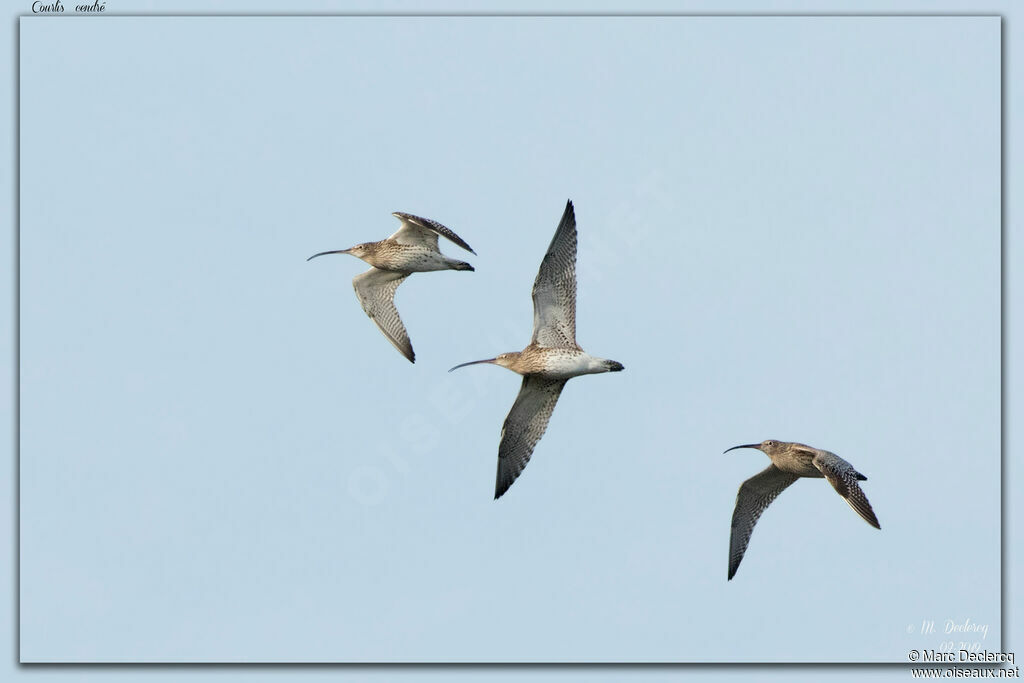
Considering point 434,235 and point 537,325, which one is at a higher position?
point 434,235

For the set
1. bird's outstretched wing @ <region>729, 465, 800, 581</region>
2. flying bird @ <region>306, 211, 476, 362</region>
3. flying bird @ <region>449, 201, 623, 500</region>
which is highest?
flying bird @ <region>306, 211, 476, 362</region>

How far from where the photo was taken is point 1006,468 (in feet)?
57.9

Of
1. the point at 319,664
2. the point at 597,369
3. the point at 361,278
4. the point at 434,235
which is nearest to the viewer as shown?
the point at 319,664

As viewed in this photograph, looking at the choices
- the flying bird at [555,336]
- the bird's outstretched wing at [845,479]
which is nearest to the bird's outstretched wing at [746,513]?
the bird's outstretched wing at [845,479]

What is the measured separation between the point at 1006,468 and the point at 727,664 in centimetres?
399

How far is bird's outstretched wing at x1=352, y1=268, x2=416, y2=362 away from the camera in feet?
75.0

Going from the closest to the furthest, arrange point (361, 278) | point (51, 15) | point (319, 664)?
point (319, 664)
point (51, 15)
point (361, 278)

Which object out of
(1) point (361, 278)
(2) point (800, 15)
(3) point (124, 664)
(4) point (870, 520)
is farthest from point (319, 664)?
(2) point (800, 15)

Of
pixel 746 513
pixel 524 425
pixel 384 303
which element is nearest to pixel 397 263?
pixel 384 303

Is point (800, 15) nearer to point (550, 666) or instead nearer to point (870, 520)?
point (870, 520)

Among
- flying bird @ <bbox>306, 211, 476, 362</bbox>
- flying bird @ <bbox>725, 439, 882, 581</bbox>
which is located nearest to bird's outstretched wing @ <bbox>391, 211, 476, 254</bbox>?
flying bird @ <bbox>306, 211, 476, 362</bbox>

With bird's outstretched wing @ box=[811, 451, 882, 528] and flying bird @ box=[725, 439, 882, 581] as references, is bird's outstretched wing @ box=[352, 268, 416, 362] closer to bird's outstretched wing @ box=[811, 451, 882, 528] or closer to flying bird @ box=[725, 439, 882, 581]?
flying bird @ box=[725, 439, 882, 581]

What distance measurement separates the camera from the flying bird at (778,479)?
1806 centimetres

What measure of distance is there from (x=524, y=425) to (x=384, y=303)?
4.61m
